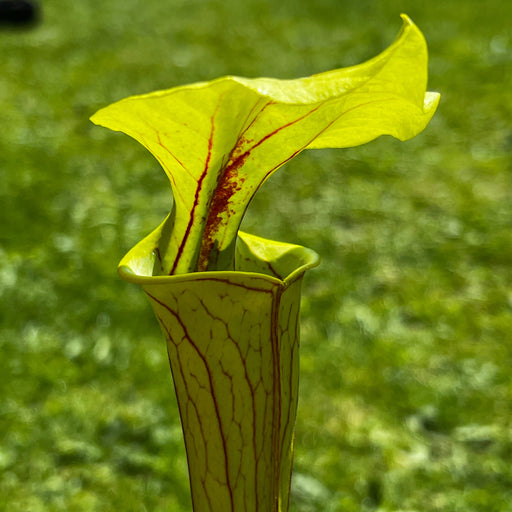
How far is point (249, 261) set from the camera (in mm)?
815

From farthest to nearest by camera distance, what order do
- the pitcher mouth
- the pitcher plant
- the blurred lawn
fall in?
the blurred lawn
the pitcher mouth
the pitcher plant

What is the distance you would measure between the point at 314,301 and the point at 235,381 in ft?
5.74

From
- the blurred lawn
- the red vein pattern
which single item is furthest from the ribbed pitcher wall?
the blurred lawn

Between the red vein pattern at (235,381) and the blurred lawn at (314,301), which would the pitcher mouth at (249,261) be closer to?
the red vein pattern at (235,381)

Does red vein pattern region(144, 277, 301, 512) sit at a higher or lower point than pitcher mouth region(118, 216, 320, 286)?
lower

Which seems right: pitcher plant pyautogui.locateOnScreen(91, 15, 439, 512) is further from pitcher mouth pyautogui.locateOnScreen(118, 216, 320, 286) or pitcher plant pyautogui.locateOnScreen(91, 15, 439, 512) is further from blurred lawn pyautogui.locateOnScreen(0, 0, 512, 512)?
blurred lawn pyautogui.locateOnScreen(0, 0, 512, 512)

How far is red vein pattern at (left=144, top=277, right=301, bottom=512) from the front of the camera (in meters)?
0.68

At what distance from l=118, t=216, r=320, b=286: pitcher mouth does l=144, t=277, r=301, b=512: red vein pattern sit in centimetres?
1

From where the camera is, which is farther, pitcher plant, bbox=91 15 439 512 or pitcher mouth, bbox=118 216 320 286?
pitcher mouth, bbox=118 216 320 286

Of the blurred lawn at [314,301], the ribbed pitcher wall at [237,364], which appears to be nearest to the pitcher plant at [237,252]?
the ribbed pitcher wall at [237,364]

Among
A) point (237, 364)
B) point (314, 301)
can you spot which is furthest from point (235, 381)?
point (314, 301)

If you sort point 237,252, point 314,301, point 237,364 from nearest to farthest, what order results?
1. point 237,364
2. point 237,252
3. point 314,301

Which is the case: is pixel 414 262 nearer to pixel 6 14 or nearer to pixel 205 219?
pixel 205 219

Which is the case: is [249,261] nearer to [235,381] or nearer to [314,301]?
[235,381]
